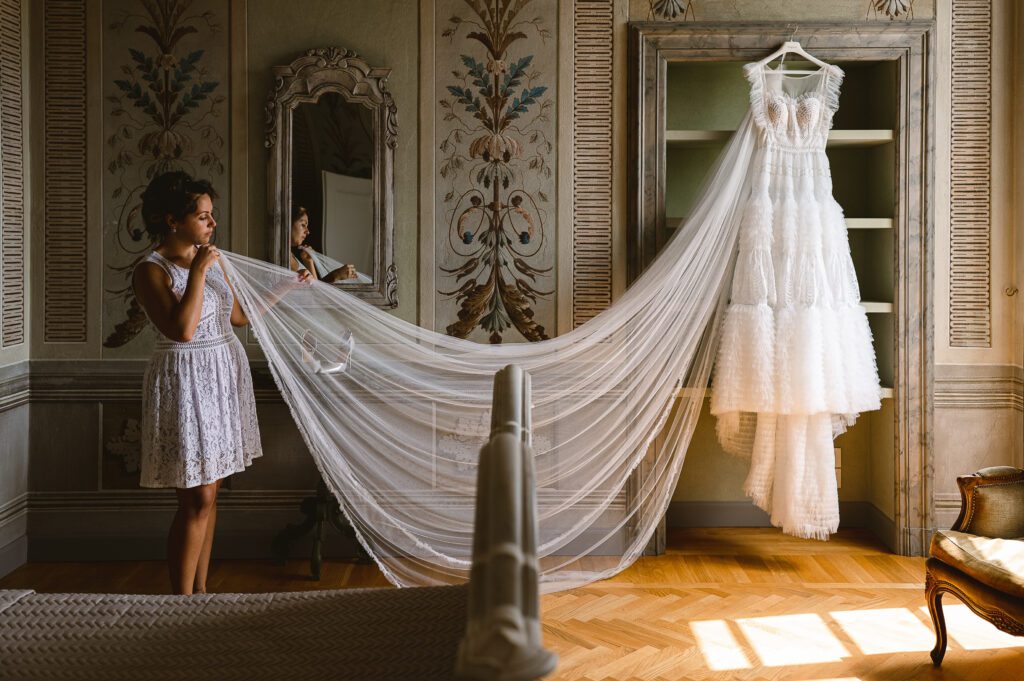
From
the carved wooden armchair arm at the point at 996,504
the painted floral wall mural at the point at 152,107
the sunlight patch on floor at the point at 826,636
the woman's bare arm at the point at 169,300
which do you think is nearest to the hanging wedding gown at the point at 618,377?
the woman's bare arm at the point at 169,300

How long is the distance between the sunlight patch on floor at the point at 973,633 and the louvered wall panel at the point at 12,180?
3495mm

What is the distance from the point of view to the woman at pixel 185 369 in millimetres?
2861

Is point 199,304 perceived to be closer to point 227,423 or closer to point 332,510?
point 227,423

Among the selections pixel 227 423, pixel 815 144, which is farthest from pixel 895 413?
pixel 227 423

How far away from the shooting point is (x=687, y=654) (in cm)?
293

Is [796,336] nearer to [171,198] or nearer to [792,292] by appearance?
[792,292]

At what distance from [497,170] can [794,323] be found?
4.28ft

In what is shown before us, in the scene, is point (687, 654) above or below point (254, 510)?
below

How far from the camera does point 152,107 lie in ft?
12.5

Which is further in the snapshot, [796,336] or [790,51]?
[790,51]

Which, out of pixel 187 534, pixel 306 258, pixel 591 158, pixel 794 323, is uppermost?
pixel 591 158

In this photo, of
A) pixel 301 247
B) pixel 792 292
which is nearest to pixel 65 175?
pixel 301 247

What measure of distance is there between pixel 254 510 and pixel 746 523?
7.00ft

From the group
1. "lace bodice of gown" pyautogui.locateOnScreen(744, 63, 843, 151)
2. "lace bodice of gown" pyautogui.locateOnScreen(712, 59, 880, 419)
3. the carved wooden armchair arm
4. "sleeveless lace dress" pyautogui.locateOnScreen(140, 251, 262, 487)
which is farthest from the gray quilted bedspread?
"lace bodice of gown" pyautogui.locateOnScreen(744, 63, 843, 151)
